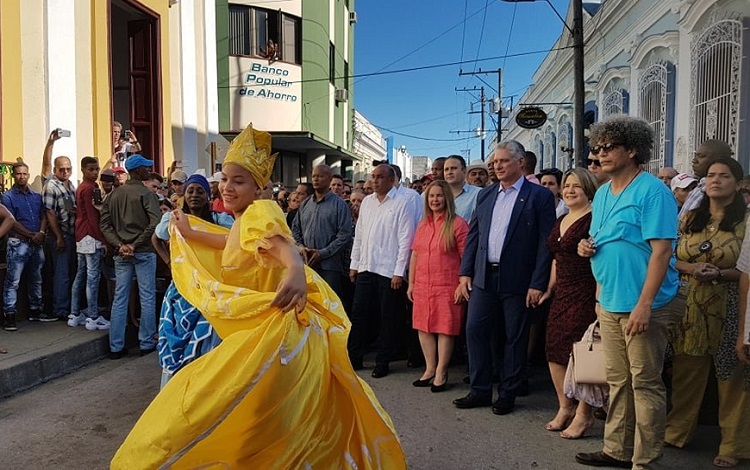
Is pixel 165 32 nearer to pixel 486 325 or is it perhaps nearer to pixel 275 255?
pixel 486 325

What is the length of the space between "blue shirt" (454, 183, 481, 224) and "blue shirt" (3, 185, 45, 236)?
484 cm

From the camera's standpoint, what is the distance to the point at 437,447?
369 centimetres

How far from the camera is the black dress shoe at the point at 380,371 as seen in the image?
17.5ft

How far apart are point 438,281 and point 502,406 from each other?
119cm

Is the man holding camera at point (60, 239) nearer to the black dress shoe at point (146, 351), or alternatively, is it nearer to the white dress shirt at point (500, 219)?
the black dress shoe at point (146, 351)

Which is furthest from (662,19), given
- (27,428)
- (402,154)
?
(402,154)

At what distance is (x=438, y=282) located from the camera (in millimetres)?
4957

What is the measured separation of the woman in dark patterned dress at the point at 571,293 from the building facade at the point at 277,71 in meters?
14.8

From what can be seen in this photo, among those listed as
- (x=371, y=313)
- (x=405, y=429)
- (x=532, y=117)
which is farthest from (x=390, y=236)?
(x=532, y=117)

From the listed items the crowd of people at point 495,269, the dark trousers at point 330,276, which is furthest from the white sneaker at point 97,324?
the dark trousers at point 330,276

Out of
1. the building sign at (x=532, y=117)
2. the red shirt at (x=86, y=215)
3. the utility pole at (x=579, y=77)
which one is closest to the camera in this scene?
the red shirt at (x=86, y=215)

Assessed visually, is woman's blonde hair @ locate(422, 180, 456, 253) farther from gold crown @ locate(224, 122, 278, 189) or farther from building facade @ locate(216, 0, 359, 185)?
building facade @ locate(216, 0, 359, 185)

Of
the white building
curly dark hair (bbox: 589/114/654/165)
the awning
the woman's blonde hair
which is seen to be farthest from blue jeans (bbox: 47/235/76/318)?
the white building

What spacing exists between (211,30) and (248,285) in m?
11.9
